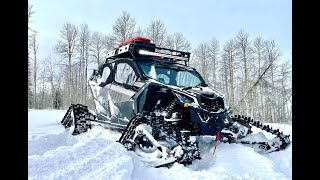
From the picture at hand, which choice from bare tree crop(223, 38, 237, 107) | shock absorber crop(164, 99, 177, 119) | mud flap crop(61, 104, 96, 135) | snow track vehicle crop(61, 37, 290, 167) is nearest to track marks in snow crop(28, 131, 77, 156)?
mud flap crop(61, 104, 96, 135)

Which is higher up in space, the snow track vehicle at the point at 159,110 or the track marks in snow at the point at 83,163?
the snow track vehicle at the point at 159,110

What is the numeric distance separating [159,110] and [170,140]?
140cm

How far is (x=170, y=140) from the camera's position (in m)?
4.91

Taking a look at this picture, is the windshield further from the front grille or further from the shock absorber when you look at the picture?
the front grille

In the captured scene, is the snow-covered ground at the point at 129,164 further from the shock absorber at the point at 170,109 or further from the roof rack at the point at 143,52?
the roof rack at the point at 143,52

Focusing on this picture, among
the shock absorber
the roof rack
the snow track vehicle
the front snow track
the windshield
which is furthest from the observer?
the roof rack

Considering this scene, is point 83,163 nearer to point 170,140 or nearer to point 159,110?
point 170,140

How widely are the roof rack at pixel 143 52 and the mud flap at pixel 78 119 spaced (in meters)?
1.74

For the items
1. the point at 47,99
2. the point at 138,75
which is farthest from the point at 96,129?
the point at 47,99

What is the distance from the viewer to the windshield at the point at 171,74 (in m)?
6.93

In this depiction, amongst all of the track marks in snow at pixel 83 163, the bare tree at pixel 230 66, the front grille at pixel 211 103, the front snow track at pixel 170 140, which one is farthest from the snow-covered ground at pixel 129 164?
the bare tree at pixel 230 66

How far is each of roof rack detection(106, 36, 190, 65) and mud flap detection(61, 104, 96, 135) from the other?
1740 millimetres

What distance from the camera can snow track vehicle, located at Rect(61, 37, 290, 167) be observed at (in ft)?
16.6

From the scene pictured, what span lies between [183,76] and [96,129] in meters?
2.64
